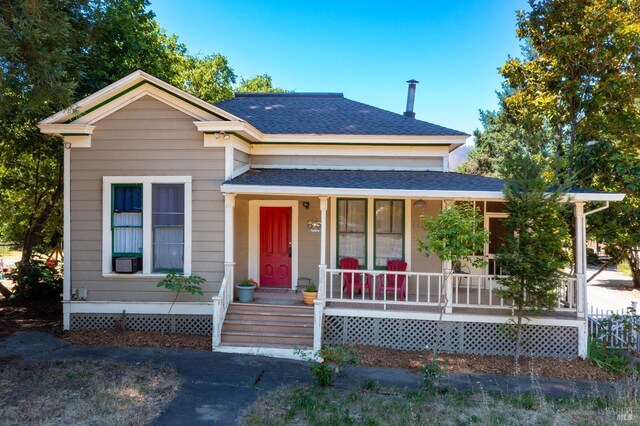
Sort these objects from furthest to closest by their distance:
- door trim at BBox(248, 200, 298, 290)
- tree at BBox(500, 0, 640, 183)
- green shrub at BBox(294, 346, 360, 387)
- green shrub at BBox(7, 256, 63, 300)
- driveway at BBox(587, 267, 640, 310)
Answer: driveway at BBox(587, 267, 640, 310), green shrub at BBox(7, 256, 63, 300), door trim at BBox(248, 200, 298, 290), tree at BBox(500, 0, 640, 183), green shrub at BBox(294, 346, 360, 387)

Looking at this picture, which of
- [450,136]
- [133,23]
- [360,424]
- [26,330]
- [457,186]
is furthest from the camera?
[133,23]

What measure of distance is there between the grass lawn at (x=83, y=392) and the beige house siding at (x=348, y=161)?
539 centimetres

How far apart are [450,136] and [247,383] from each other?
700cm

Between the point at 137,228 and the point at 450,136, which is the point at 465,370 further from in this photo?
the point at 137,228

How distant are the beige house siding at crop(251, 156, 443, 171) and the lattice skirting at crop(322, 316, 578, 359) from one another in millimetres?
3827

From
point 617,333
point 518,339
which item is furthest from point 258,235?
point 617,333

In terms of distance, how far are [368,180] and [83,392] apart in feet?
20.9

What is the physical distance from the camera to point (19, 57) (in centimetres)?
692

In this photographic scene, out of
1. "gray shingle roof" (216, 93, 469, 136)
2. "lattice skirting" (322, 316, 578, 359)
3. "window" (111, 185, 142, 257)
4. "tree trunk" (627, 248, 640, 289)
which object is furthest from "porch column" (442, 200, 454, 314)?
"tree trunk" (627, 248, 640, 289)

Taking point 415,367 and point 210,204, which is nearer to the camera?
point 415,367

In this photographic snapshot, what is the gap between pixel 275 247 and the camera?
10266 millimetres

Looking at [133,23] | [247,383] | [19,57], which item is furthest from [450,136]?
[133,23]

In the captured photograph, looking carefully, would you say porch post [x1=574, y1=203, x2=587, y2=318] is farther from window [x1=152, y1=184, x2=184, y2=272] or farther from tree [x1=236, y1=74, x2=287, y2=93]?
tree [x1=236, y1=74, x2=287, y2=93]

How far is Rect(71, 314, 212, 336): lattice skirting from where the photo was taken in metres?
8.76
